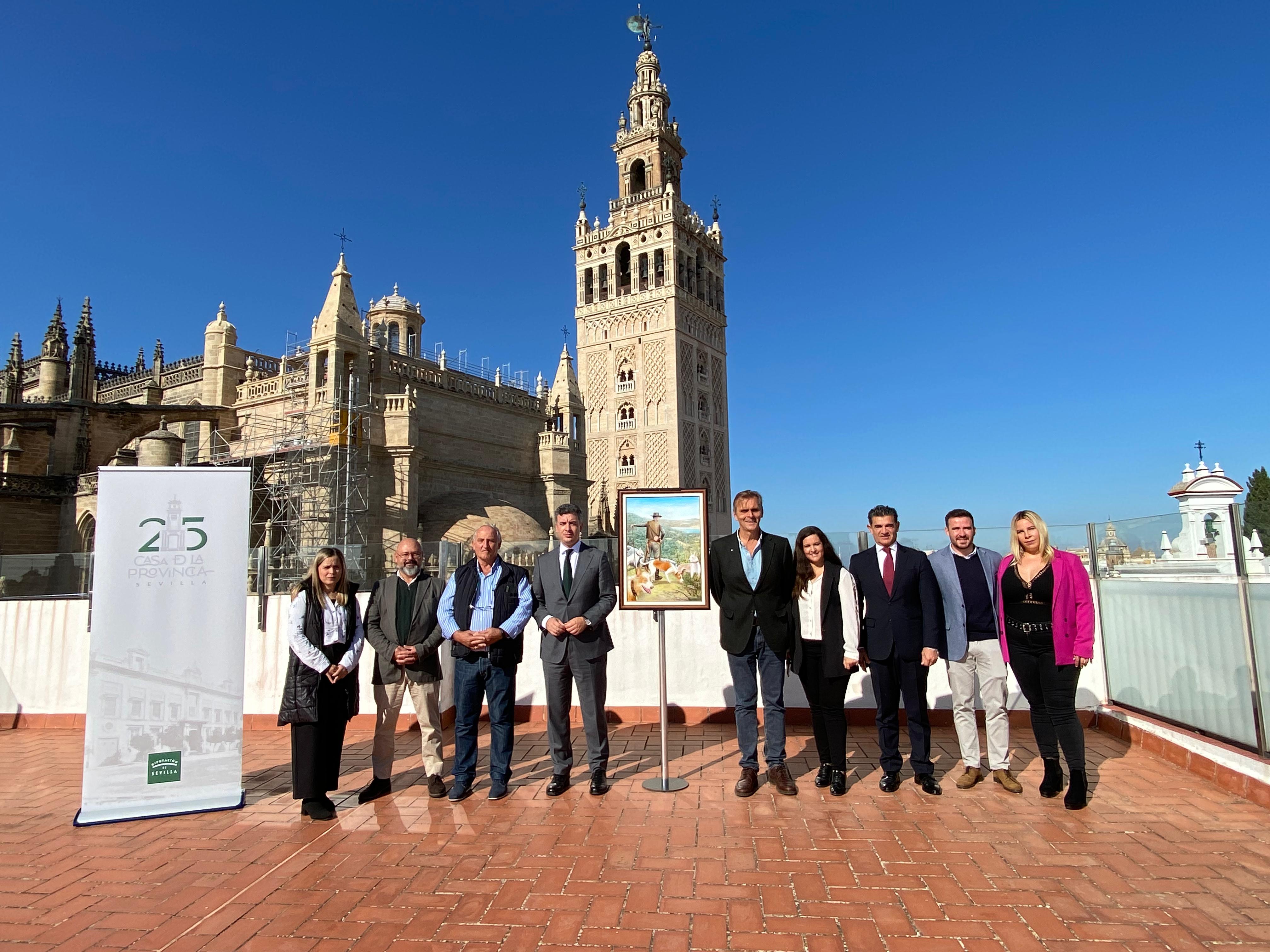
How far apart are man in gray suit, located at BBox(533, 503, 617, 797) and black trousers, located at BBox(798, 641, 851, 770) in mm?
1584

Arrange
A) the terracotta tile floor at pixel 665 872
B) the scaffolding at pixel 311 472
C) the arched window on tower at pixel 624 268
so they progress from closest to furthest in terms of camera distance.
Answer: the terracotta tile floor at pixel 665 872, the scaffolding at pixel 311 472, the arched window on tower at pixel 624 268

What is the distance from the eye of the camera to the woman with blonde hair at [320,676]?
515 cm

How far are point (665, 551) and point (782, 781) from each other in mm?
1964

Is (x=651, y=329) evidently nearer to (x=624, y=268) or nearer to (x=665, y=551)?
(x=624, y=268)

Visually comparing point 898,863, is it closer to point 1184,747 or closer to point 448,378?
point 1184,747

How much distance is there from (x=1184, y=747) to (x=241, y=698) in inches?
291

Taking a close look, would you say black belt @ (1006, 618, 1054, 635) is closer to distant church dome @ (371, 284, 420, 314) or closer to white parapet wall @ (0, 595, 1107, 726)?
white parapet wall @ (0, 595, 1107, 726)

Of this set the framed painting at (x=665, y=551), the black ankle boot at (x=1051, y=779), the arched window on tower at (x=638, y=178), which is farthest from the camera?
the arched window on tower at (x=638, y=178)

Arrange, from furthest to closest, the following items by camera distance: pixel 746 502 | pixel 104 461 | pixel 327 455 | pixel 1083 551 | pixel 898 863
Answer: pixel 104 461
pixel 327 455
pixel 1083 551
pixel 746 502
pixel 898 863

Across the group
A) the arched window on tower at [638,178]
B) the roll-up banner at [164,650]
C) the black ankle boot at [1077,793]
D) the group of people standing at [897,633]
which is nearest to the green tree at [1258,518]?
the group of people standing at [897,633]

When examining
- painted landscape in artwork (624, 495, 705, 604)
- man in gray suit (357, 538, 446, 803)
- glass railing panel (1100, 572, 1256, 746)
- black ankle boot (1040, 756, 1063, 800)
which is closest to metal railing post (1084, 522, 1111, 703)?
glass railing panel (1100, 572, 1256, 746)

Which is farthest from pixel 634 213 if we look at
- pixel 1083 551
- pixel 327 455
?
pixel 1083 551

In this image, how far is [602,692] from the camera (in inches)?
230

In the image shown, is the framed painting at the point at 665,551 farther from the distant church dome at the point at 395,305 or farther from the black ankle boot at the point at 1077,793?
the distant church dome at the point at 395,305
